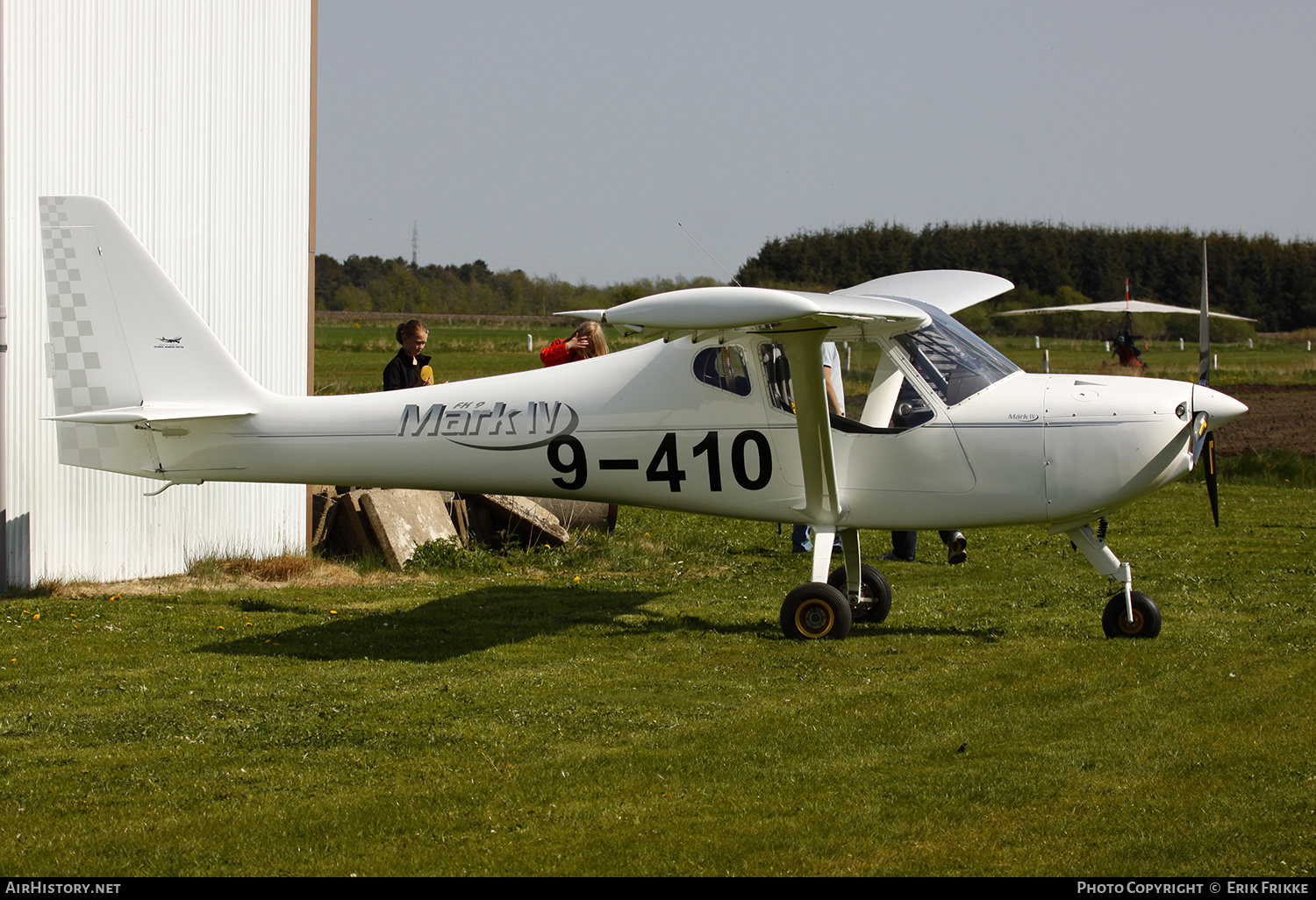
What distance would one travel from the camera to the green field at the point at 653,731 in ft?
14.1

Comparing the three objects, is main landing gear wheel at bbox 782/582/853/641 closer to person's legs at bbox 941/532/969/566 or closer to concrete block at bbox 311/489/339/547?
person's legs at bbox 941/532/969/566

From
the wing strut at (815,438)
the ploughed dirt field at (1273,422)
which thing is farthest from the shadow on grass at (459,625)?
the ploughed dirt field at (1273,422)

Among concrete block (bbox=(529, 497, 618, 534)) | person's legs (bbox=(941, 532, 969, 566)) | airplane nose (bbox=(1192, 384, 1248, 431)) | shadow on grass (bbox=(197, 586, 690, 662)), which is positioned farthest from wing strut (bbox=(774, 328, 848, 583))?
concrete block (bbox=(529, 497, 618, 534))

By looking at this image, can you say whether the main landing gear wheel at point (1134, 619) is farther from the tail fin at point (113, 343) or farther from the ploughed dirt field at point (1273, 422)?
the ploughed dirt field at point (1273, 422)

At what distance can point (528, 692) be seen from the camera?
21.9ft

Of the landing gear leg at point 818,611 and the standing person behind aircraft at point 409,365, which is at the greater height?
the standing person behind aircraft at point 409,365

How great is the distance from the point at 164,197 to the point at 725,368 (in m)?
5.85

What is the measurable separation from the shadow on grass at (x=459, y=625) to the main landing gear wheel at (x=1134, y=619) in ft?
8.96

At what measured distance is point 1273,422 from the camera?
25.6 metres

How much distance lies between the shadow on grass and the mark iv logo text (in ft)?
4.40

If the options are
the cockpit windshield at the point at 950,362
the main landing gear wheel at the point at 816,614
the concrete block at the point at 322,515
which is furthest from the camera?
the concrete block at the point at 322,515
